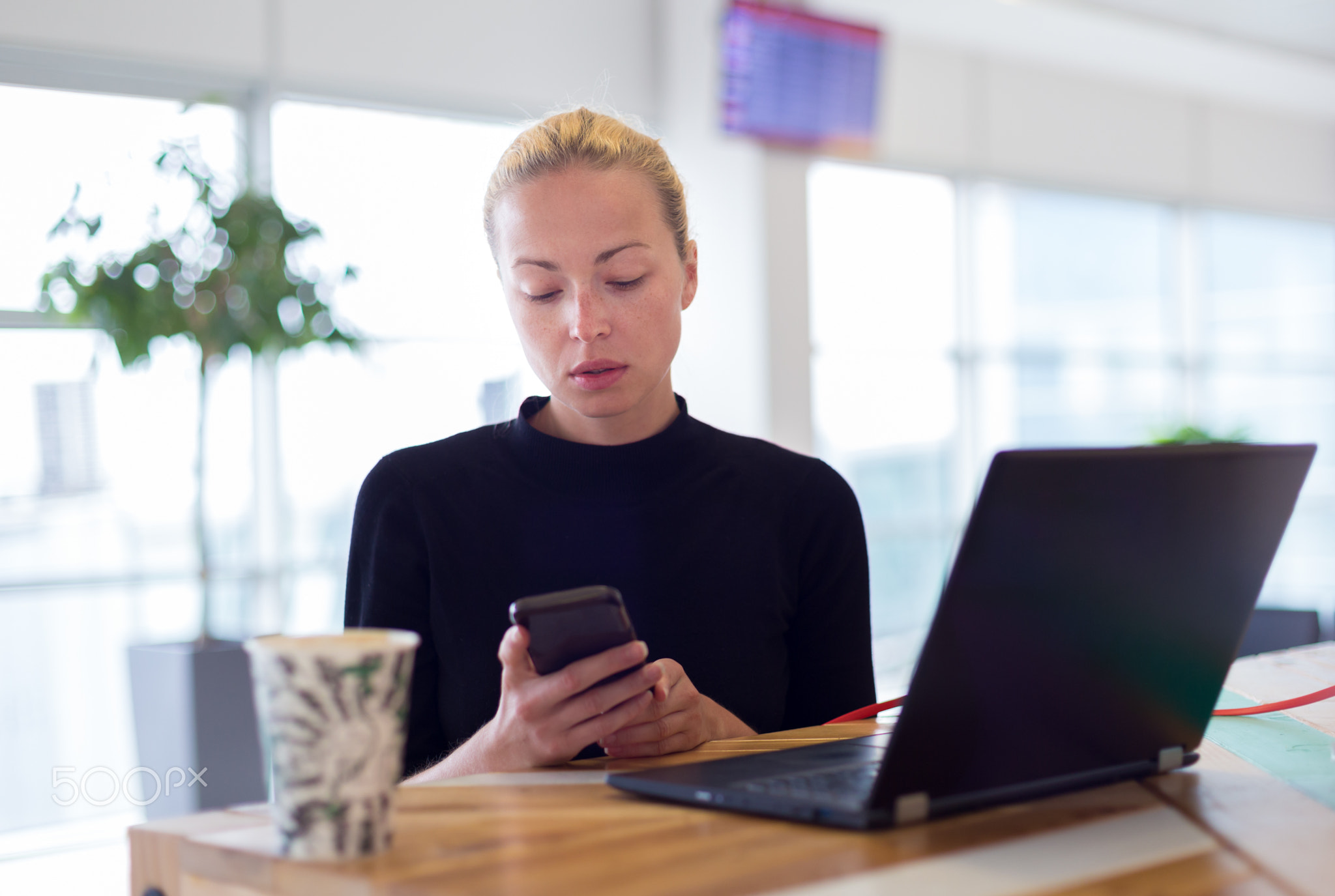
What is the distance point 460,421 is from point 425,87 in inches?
52.6

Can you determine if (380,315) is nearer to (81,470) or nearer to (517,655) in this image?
(81,470)

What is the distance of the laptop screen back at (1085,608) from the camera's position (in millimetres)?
750

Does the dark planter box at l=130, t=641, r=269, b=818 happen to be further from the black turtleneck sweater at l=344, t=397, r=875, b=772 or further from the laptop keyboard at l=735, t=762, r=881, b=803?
the laptop keyboard at l=735, t=762, r=881, b=803

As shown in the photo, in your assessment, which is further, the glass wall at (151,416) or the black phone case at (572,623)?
the glass wall at (151,416)

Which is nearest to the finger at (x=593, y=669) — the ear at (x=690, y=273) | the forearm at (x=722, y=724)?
the forearm at (x=722, y=724)

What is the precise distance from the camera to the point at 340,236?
190 inches

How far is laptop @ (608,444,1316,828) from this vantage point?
754 mm

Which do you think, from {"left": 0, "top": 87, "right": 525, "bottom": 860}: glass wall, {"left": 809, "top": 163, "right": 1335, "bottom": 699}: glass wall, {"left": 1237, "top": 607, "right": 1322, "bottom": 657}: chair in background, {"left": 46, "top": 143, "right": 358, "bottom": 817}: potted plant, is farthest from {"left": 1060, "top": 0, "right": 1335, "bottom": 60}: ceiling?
{"left": 46, "top": 143, "right": 358, "bottom": 817}: potted plant

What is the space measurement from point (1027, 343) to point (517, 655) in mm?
6280

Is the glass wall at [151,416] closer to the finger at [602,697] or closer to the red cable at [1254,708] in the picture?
the red cable at [1254,708]

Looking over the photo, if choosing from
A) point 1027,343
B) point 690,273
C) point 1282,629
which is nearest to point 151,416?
point 690,273

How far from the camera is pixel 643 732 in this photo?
113 cm

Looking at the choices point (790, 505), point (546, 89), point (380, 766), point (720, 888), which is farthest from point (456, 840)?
point (546, 89)

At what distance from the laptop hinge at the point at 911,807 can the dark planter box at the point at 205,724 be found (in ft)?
10.1
